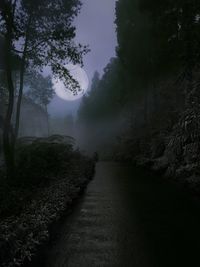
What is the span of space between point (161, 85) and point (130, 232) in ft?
84.2

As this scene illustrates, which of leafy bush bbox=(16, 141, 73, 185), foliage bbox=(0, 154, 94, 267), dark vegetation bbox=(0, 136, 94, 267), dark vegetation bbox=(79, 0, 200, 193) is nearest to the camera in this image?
foliage bbox=(0, 154, 94, 267)

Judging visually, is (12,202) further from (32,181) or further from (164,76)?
(164,76)

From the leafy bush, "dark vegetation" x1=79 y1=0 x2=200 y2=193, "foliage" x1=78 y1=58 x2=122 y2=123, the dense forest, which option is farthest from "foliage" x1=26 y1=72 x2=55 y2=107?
the leafy bush

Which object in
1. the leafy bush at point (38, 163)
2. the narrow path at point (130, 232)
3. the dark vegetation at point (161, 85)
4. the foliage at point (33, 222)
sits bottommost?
the narrow path at point (130, 232)

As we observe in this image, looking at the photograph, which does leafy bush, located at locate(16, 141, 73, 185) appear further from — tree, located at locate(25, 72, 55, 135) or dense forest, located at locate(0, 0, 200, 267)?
tree, located at locate(25, 72, 55, 135)

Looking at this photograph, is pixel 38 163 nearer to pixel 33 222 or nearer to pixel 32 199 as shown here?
pixel 32 199

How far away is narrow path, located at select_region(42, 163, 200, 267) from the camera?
193 inches

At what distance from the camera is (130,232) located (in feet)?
20.9

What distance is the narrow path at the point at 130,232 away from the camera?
16.1ft

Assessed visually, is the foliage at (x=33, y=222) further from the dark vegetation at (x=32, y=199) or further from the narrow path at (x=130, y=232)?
the narrow path at (x=130, y=232)

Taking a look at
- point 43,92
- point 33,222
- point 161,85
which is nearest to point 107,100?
point 43,92

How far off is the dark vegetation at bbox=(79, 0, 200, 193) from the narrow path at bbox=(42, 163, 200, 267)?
269 cm

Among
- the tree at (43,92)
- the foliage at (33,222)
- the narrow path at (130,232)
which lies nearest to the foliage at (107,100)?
the tree at (43,92)

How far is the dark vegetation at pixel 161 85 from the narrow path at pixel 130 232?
2687 millimetres
